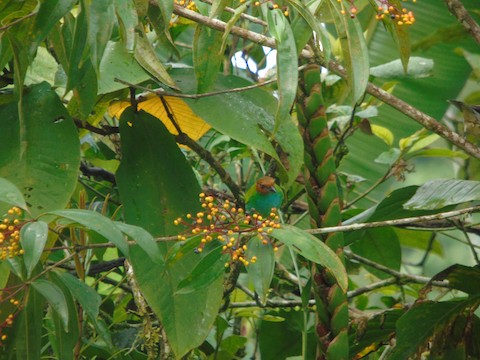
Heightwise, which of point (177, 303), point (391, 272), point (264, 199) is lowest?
point (391, 272)

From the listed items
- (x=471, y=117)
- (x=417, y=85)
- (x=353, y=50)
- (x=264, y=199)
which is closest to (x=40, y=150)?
(x=264, y=199)

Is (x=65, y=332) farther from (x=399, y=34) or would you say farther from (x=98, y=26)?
(x=399, y=34)

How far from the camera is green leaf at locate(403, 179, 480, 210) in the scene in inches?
60.6

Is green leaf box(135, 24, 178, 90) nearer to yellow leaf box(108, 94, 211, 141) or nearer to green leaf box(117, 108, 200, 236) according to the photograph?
green leaf box(117, 108, 200, 236)

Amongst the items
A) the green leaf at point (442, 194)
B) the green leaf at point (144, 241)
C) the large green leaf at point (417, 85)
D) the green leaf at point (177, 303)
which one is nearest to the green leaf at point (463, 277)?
the green leaf at point (442, 194)

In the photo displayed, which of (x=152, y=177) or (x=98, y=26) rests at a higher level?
(x=98, y=26)

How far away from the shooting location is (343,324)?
1.45m

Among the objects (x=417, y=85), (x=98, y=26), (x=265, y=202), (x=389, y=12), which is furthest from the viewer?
(x=417, y=85)

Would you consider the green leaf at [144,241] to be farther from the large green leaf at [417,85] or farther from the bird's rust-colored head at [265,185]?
the large green leaf at [417,85]

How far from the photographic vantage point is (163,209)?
4.78 ft

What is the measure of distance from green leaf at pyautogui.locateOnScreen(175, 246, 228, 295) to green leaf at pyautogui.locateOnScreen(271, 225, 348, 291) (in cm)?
9

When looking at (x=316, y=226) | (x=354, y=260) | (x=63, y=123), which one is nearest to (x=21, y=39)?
(x=63, y=123)

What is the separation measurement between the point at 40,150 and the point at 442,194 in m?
0.74

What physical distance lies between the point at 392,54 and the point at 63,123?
69.8 inches
